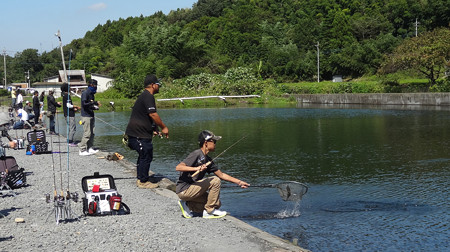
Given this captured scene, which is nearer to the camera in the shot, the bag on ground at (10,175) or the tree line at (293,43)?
the bag on ground at (10,175)

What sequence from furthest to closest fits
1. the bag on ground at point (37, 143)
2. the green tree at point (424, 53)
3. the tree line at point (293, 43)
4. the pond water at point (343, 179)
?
the tree line at point (293, 43), the green tree at point (424, 53), the bag on ground at point (37, 143), the pond water at point (343, 179)

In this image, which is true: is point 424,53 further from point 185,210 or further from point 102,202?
point 102,202

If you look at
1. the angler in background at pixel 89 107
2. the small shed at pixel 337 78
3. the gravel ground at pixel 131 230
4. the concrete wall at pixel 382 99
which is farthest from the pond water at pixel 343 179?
the small shed at pixel 337 78

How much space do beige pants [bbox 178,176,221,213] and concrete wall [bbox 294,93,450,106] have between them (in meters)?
37.8

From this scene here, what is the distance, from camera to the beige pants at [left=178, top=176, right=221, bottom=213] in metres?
7.80

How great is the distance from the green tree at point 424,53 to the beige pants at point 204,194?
132ft

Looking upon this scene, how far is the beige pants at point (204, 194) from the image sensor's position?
25.6ft

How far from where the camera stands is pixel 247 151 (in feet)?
59.3

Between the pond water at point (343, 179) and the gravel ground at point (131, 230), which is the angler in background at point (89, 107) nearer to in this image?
the pond water at point (343, 179)

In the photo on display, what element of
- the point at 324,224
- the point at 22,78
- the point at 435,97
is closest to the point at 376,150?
the point at 324,224

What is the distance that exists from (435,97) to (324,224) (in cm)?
3712

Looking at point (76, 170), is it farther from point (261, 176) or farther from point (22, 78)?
point (22, 78)

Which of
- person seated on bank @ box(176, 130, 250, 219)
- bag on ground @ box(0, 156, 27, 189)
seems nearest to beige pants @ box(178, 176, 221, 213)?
person seated on bank @ box(176, 130, 250, 219)

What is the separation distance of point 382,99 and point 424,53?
5257 mm
